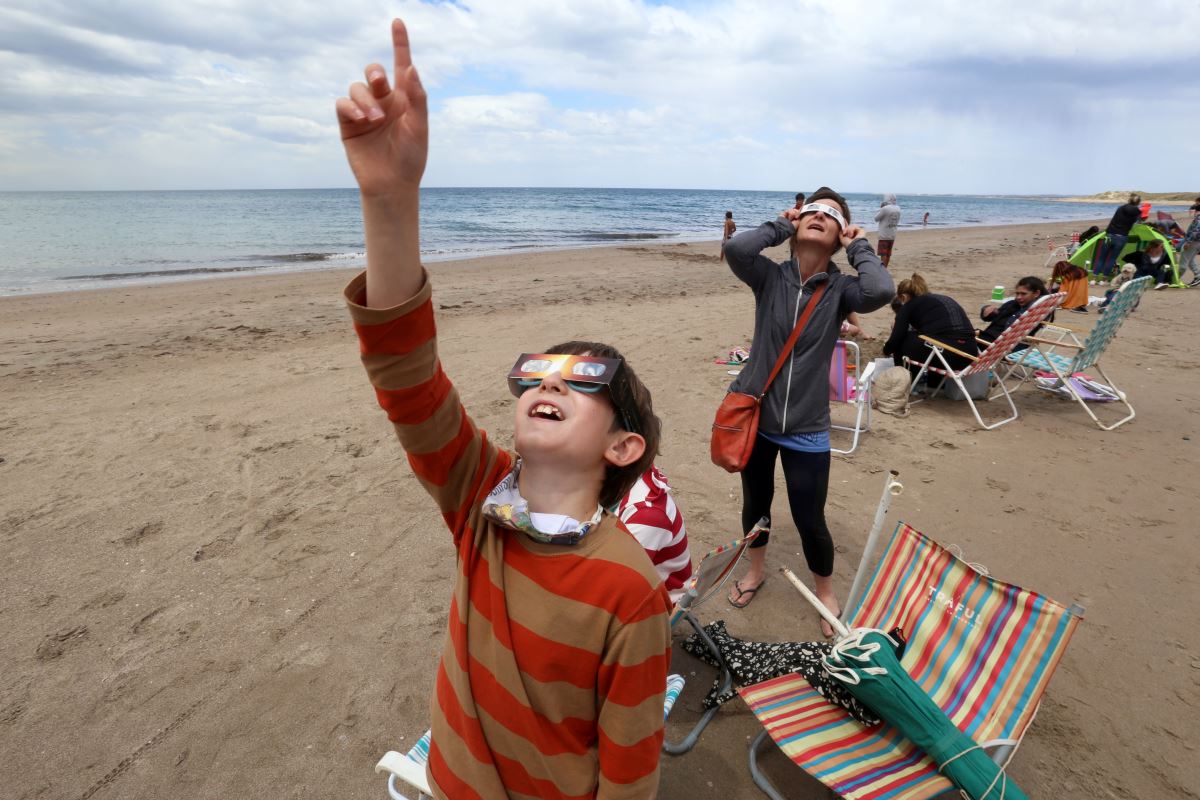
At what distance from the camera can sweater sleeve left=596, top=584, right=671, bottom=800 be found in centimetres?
111

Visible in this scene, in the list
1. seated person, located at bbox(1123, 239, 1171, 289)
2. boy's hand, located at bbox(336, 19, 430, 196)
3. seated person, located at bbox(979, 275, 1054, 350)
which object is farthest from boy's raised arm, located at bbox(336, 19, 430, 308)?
seated person, located at bbox(1123, 239, 1171, 289)

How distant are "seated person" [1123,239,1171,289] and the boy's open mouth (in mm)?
15852

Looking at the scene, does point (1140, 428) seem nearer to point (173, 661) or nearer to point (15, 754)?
point (173, 661)

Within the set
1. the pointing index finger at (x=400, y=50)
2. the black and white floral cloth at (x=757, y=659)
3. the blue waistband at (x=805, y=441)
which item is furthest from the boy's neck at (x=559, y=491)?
the blue waistband at (x=805, y=441)

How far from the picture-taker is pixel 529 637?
1.14 m

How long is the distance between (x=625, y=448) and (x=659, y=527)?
3.26ft

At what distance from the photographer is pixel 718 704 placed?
266 centimetres

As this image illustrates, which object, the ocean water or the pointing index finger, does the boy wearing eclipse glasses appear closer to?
the pointing index finger

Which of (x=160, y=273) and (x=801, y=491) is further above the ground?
(x=801, y=491)

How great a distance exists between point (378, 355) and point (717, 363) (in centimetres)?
664

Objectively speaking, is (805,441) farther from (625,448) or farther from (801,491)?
(625,448)

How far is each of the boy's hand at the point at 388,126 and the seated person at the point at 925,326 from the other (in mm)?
5785

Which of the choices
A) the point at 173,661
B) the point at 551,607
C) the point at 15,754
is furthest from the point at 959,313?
the point at 15,754

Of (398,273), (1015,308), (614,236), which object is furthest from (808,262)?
(614,236)
